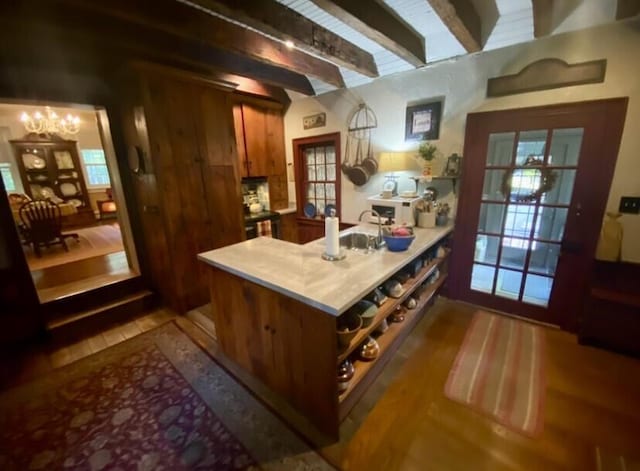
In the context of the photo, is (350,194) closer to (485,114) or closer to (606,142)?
(485,114)

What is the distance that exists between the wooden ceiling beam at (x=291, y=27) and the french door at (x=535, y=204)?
4.23ft

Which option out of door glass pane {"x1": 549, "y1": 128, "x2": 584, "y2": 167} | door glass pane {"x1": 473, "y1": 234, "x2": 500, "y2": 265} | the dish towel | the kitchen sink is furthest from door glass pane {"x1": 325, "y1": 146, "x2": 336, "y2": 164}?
door glass pane {"x1": 549, "y1": 128, "x2": 584, "y2": 167}

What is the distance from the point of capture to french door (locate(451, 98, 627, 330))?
6.68 feet

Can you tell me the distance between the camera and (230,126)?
283 centimetres

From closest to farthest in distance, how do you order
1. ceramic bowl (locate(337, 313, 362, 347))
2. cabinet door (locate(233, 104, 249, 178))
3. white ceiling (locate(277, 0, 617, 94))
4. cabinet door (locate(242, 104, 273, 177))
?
ceramic bowl (locate(337, 313, 362, 347))
white ceiling (locate(277, 0, 617, 94))
cabinet door (locate(233, 104, 249, 178))
cabinet door (locate(242, 104, 273, 177))

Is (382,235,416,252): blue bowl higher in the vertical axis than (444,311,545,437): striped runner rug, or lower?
higher

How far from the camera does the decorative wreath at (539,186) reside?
223cm

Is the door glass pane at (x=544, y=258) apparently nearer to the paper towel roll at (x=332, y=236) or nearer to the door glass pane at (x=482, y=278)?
the door glass pane at (x=482, y=278)

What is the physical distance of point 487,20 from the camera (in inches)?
82.8

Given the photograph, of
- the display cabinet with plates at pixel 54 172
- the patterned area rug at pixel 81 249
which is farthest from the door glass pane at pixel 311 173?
the display cabinet with plates at pixel 54 172

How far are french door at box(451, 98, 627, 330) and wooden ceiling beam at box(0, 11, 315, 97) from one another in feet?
8.62

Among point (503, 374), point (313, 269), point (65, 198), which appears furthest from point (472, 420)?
point (65, 198)

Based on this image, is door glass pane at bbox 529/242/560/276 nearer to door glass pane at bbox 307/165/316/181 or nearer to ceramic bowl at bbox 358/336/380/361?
ceramic bowl at bbox 358/336/380/361

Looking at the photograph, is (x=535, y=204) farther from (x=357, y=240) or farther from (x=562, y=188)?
(x=357, y=240)
